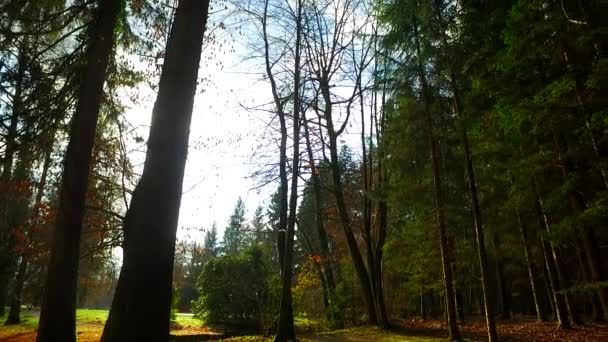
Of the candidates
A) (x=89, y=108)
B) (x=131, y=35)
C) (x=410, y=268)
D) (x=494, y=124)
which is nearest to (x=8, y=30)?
(x=89, y=108)

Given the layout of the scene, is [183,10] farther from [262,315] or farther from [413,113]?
[262,315]

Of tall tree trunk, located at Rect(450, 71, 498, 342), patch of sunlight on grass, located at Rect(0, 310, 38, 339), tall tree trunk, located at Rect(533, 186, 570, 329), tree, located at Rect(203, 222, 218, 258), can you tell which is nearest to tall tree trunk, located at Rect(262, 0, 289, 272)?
tall tree trunk, located at Rect(450, 71, 498, 342)

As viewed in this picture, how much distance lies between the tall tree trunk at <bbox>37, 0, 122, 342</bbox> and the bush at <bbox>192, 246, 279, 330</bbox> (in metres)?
8.24

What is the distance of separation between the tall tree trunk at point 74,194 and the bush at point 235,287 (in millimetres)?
8235

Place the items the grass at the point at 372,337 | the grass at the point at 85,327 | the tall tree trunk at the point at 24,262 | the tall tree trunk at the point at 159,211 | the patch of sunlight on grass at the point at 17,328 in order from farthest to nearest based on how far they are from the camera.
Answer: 1. the grass at the point at 85,327
2. the patch of sunlight on grass at the point at 17,328
3. the grass at the point at 372,337
4. the tall tree trunk at the point at 24,262
5. the tall tree trunk at the point at 159,211

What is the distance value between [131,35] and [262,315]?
935 cm

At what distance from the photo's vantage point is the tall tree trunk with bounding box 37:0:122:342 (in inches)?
259

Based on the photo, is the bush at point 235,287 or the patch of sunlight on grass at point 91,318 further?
the patch of sunlight on grass at point 91,318

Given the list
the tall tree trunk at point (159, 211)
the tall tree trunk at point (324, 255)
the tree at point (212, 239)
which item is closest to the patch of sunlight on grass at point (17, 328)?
the tall tree trunk at point (324, 255)

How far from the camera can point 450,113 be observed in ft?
42.4

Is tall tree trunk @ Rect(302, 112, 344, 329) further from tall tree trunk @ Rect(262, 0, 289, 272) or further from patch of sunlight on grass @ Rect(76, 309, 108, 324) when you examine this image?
patch of sunlight on grass @ Rect(76, 309, 108, 324)

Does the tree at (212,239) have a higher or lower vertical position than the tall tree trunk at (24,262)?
higher

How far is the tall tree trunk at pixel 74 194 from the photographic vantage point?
6.57m

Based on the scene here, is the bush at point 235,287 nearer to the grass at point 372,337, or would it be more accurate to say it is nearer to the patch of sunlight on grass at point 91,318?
the grass at point 372,337
